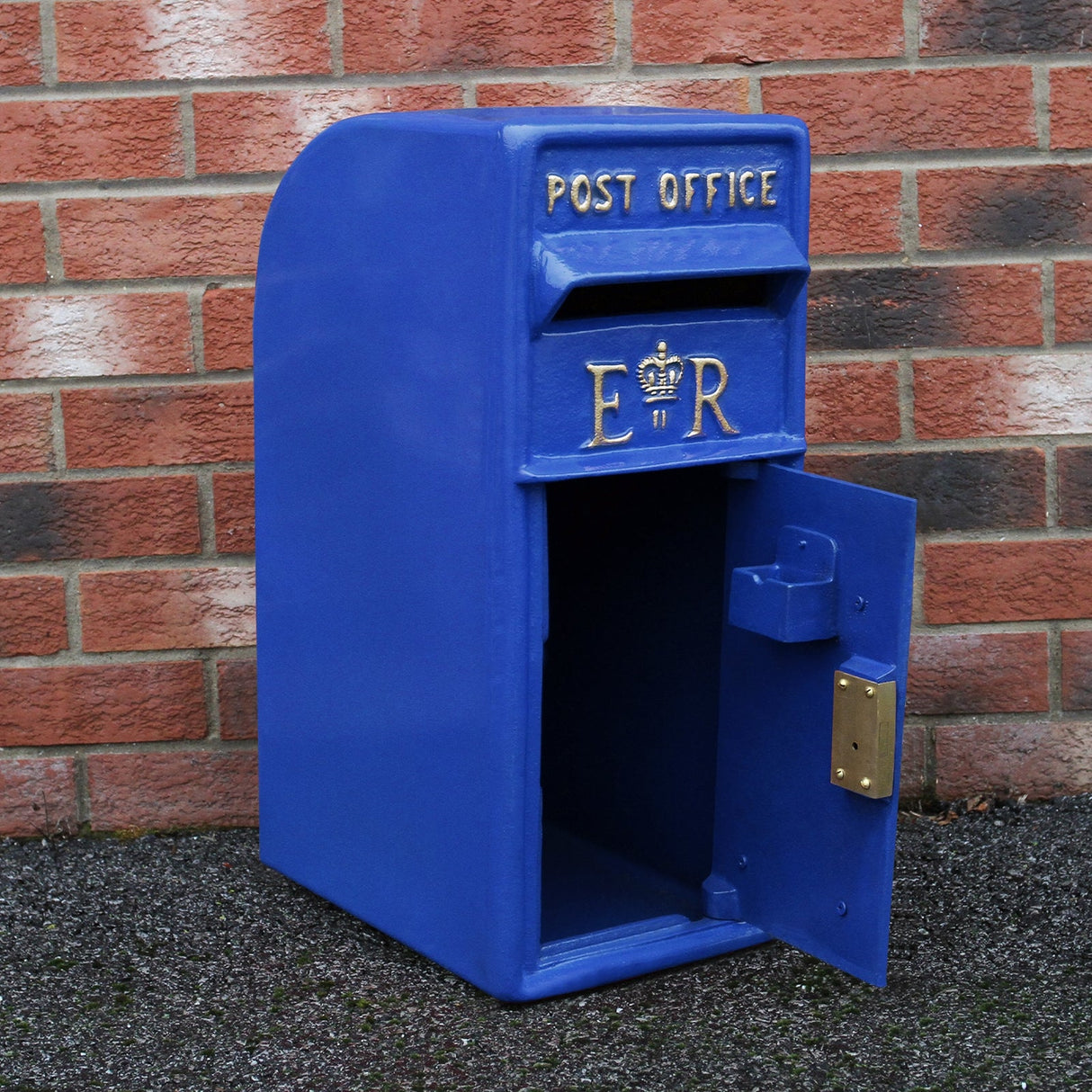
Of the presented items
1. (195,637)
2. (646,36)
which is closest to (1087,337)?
(646,36)

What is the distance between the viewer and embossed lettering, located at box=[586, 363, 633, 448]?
174cm

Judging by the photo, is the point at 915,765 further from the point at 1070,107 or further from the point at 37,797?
the point at 37,797

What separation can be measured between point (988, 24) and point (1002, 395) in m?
0.50

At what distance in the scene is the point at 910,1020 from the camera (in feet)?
5.96

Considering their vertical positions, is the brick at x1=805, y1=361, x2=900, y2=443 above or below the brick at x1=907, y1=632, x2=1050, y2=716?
above

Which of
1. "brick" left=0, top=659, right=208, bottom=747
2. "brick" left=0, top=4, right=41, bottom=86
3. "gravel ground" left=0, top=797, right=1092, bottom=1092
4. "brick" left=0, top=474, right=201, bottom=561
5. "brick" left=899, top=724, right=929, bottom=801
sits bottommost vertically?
"gravel ground" left=0, top=797, right=1092, bottom=1092

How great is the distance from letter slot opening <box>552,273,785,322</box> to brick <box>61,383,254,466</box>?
2.09ft

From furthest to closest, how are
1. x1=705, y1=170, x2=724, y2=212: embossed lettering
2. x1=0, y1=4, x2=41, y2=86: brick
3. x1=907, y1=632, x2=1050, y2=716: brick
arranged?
1. x1=907, y1=632, x2=1050, y2=716: brick
2. x1=0, y1=4, x2=41, y2=86: brick
3. x1=705, y1=170, x2=724, y2=212: embossed lettering

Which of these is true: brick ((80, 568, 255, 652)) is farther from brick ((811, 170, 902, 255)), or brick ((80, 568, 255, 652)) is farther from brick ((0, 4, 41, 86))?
brick ((811, 170, 902, 255))

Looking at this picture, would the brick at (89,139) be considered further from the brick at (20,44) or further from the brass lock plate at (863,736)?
the brass lock plate at (863,736)

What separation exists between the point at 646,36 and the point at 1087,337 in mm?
746

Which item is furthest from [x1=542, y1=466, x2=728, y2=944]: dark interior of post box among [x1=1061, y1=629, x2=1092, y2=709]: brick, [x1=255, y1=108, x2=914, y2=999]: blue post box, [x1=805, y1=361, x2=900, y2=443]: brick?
[x1=1061, y1=629, x2=1092, y2=709]: brick

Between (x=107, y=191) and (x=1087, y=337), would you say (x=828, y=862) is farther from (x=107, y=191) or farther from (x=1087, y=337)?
(x=107, y=191)

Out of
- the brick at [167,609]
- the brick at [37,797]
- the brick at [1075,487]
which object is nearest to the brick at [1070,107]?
the brick at [1075,487]
